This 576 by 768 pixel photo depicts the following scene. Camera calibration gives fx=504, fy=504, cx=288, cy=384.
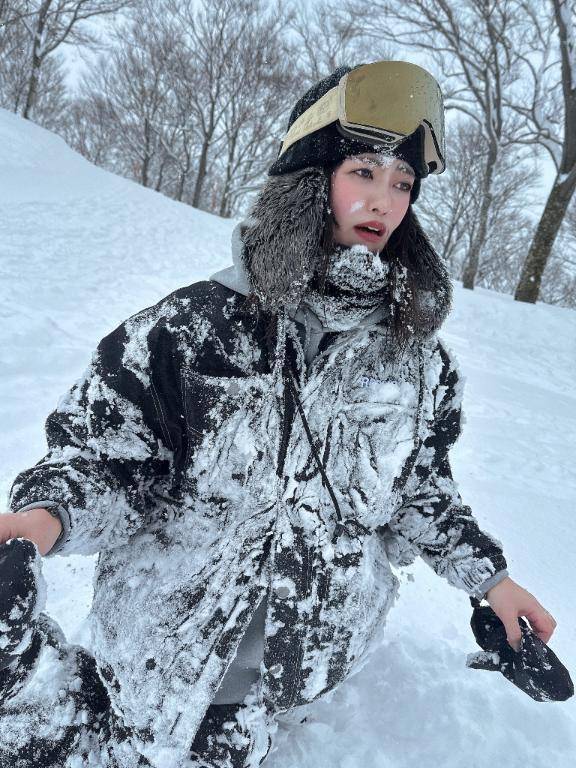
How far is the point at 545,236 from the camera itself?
28.3 feet

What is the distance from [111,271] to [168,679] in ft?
20.0

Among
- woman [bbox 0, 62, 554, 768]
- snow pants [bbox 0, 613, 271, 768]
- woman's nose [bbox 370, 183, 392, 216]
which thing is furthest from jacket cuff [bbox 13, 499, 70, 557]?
woman's nose [bbox 370, 183, 392, 216]

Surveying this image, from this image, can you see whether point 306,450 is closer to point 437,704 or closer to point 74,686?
point 74,686

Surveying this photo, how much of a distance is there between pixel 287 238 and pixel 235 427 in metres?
0.46

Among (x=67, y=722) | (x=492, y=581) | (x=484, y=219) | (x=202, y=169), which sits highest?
(x=202, y=169)

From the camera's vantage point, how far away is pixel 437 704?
1.66 metres

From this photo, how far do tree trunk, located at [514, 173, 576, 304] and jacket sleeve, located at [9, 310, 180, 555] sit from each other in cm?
910

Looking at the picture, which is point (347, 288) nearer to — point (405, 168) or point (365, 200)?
point (365, 200)

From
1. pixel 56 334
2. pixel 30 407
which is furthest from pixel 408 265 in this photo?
pixel 56 334

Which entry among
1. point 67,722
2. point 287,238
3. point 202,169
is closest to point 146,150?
point 202,169

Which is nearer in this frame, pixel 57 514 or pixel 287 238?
pixel 57 514

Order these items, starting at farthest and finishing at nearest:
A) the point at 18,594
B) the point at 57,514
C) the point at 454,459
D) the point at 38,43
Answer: the point at 38,43 → the point at 454,459 → the point at 57,514 → the point at 18,594

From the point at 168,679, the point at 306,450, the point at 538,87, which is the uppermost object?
the point at 538,87

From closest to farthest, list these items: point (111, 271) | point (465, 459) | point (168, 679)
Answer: point (168, 679)
point (465, 459)
point (111, 271)
